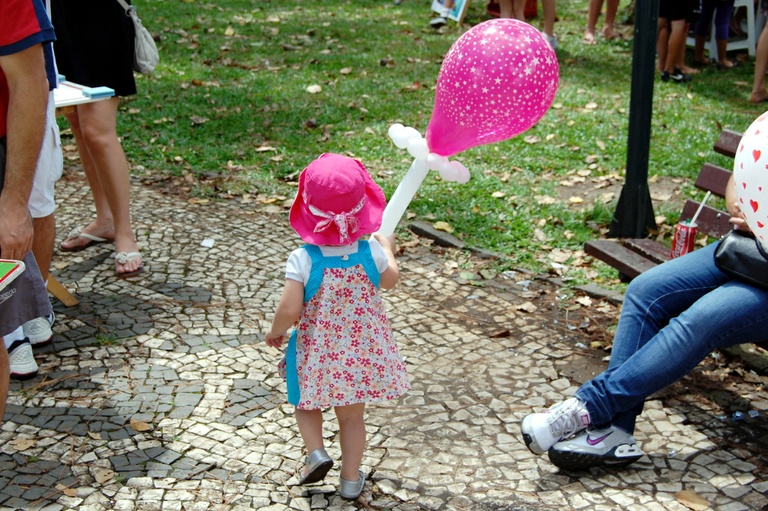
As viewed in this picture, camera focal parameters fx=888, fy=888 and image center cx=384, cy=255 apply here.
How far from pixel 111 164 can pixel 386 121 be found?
116 inches

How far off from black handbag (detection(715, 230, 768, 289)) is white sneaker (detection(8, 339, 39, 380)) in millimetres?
2778

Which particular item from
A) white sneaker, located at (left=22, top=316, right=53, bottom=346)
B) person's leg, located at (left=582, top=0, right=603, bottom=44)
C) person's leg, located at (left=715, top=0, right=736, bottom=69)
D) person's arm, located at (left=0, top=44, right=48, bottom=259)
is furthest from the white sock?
person's leg, located at (left=582, top=0, right=603, bottom=44)

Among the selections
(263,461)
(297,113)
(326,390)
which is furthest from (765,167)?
(297,113)

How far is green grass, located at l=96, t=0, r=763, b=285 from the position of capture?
5.55m

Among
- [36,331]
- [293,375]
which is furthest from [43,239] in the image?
[293,375]

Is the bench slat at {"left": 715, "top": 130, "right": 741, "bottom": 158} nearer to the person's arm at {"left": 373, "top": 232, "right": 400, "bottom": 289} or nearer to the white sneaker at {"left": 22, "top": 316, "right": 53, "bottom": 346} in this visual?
the person's arm at {"left": 373, "top": 232, "right": 400, "bottom": 289}

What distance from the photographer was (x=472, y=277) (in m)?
4.78

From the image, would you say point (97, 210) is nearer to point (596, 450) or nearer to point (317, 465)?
point (317, 465)

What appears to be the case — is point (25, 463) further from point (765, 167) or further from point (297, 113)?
point (297, 113)

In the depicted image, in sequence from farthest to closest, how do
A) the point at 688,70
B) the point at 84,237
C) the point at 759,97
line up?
the point at 688,70, the point at 759,97, the point at 84,237

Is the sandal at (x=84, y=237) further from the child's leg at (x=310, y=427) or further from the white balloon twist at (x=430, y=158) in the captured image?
the white balloon twist at (x=430, y=158)

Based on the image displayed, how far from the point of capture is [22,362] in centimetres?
366

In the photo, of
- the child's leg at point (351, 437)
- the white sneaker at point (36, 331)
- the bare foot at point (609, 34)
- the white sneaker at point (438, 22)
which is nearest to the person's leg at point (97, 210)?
the white sneaker at point (36, 331)

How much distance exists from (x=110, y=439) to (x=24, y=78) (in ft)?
4.36
